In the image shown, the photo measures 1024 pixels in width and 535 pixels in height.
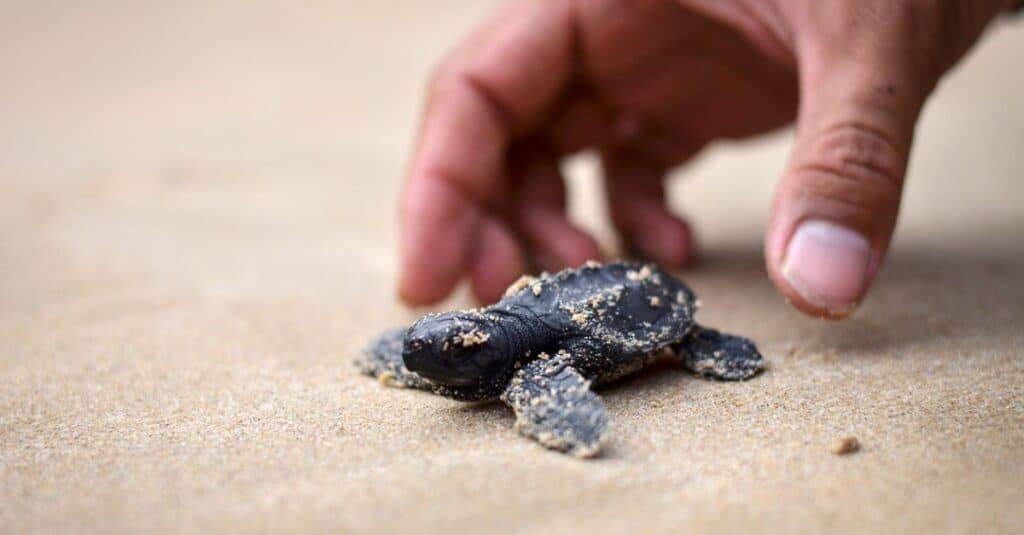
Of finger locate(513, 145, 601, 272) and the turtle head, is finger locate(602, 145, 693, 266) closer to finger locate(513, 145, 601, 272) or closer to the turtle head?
finger locate(513, 145, 601, 272)

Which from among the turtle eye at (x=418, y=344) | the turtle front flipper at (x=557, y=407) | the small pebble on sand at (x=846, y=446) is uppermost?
the turtle eye at (x=418, y=344)

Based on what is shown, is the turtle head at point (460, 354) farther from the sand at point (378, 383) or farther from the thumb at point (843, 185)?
the thumb at point (843, 185)

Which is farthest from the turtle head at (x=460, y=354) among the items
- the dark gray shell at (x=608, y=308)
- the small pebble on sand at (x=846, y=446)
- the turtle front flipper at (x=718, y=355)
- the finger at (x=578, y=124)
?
the finger at (x=578, y=124)

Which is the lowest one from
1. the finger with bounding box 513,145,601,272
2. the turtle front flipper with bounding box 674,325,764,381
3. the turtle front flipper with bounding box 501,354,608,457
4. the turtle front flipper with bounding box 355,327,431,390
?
the finger with bounding box 513,145,601,272

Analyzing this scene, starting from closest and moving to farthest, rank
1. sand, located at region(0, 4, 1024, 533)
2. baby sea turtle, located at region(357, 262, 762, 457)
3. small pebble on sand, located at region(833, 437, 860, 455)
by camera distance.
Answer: sand, located at region(0, 4, 1024, 533) < small pebble on sand, located at region(833, 437, 860, 455) < baby sea turtle, located at region(357, 262, 762, 457)

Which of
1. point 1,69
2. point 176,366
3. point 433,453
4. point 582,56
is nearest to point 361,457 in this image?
point 433,453

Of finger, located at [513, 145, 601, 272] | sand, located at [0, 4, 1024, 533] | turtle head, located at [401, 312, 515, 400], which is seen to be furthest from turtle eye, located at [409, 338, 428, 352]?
finger, located at [513, 145, 601, 272]

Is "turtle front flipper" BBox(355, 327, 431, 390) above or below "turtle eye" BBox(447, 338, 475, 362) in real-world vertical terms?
below

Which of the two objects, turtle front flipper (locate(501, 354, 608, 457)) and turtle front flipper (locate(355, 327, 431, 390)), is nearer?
turtle front flipper (locate(501, 354, 608, 457))

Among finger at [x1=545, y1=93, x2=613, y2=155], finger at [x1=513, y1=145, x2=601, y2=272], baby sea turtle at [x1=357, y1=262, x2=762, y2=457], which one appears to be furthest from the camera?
finger at [x1=545, y1=93, x2=613, y2=155]
